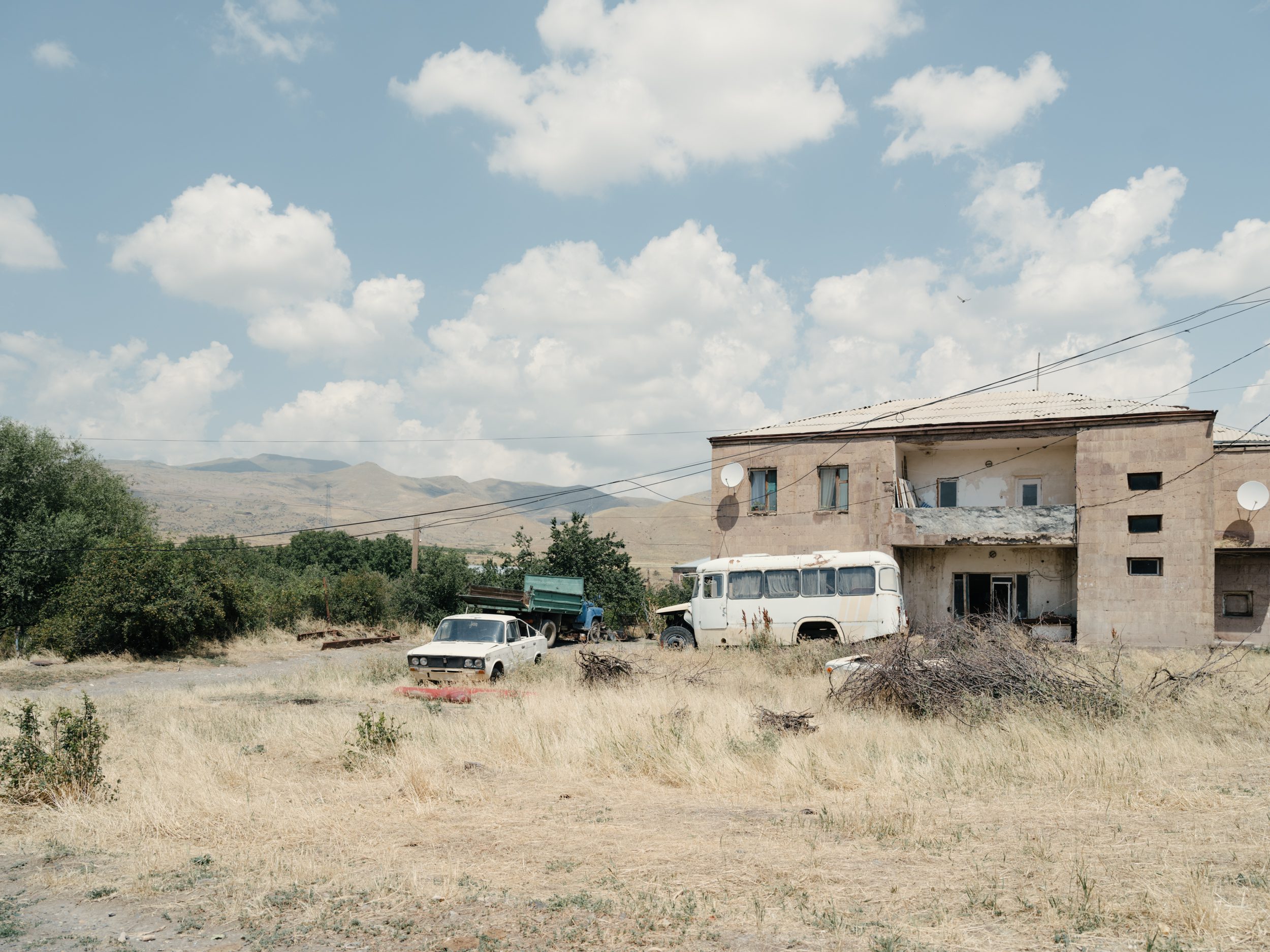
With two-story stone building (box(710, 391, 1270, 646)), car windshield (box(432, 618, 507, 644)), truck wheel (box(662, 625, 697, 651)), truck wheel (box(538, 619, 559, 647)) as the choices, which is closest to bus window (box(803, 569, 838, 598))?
truck wheel (box(662, 625, 697, 651))

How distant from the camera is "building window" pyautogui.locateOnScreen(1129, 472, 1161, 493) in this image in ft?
80.6

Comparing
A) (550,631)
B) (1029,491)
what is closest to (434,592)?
(550,631)

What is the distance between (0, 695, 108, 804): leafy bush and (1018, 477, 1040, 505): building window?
87.7ft

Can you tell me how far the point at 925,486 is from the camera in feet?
95.9

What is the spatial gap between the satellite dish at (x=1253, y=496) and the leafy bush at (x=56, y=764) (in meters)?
29.0

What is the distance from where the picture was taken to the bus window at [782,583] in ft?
69.2

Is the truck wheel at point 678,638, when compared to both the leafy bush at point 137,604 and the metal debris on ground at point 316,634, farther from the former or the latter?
the metal debris on ground at point 316,634

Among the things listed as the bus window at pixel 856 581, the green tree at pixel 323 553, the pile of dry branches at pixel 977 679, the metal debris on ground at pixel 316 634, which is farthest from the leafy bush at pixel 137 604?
the green tree at pixel 323 553

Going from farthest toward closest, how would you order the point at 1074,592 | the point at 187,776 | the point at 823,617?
the point at 1074,592, the point at 823,617, the point at 187,776

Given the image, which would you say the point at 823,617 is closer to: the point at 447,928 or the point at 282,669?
the point at 282,669

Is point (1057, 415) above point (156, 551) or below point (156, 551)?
above

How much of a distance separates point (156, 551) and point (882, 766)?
23332 mm

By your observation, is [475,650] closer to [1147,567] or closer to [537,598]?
[537,598]

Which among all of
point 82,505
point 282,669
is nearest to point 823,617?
point 282,669
